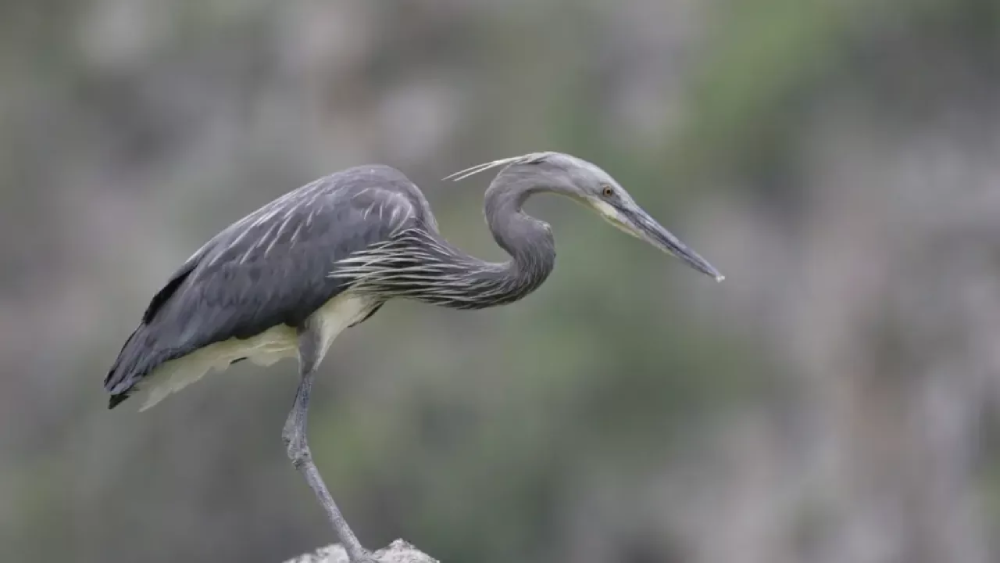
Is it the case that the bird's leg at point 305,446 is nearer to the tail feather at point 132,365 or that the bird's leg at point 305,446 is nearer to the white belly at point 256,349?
the white belly at point 256,349

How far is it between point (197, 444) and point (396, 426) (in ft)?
4.77

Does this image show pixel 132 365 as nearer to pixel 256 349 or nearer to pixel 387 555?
pixel 256 349

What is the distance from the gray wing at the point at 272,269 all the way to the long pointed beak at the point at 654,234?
0.64 metres

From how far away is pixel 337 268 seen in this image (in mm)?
4238

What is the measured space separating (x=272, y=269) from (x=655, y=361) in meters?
6.93

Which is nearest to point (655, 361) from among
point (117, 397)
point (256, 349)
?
point (256, 349)

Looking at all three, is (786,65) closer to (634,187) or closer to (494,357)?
(634,187)

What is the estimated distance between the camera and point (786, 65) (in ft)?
36.3

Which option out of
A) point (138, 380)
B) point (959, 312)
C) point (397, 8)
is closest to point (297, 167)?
point (397, 8)

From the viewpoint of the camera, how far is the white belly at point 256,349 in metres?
4.34

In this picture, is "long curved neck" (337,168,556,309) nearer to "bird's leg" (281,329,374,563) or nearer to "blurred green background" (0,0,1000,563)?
"bird's leg" (281,329,374,563)

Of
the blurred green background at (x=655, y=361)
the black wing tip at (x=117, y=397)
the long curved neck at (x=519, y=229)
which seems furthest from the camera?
the blurred green background at (x=655, y=361)

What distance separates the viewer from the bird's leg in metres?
4.20

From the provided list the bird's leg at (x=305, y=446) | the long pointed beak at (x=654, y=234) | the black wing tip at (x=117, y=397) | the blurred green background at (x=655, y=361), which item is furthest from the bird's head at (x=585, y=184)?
the blurred green background at (x=655, y=361)
